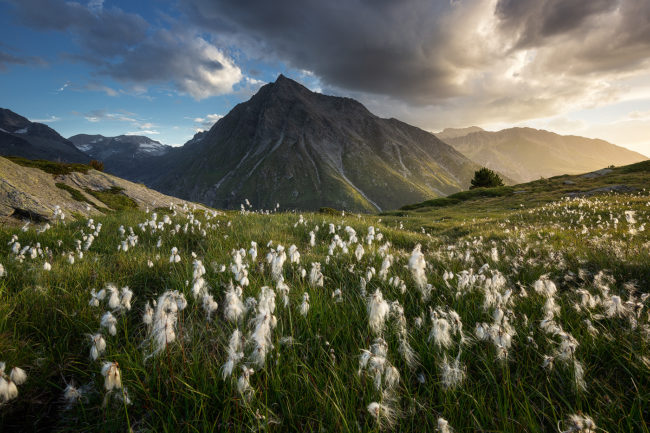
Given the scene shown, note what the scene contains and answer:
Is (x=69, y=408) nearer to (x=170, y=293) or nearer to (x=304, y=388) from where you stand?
(x=170, y=293)

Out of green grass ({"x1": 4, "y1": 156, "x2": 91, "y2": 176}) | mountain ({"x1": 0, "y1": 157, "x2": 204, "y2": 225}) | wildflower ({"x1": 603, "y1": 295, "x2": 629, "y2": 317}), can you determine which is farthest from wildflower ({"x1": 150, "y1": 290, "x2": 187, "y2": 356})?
green grass ({"x1": 4, "y1": 156, "x2": 91, "y2": 176})

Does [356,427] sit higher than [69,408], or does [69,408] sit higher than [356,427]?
[356,427]

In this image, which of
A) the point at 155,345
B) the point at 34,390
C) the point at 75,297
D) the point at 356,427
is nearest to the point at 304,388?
the point at 356,427

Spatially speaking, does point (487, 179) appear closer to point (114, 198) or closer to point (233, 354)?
point (114, 198)

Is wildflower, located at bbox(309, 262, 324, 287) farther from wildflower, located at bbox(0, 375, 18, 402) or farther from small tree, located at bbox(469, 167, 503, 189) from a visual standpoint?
small tree, located at bbox(469, 167, 503, 189)

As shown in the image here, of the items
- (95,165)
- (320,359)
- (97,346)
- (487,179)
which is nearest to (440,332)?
(320,359)

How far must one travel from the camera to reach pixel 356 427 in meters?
1.99

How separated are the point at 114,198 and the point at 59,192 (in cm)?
284

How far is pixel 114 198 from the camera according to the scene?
1540cm

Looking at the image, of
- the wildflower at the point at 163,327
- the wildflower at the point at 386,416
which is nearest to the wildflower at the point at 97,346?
the wildflower at the point at 163,327

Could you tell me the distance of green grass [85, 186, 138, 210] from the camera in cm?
1465

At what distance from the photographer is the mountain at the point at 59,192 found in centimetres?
935

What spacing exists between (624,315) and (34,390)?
19.7 ft

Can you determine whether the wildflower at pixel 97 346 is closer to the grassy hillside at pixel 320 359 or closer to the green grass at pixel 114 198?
the grassy hillside at pixel 320 359
